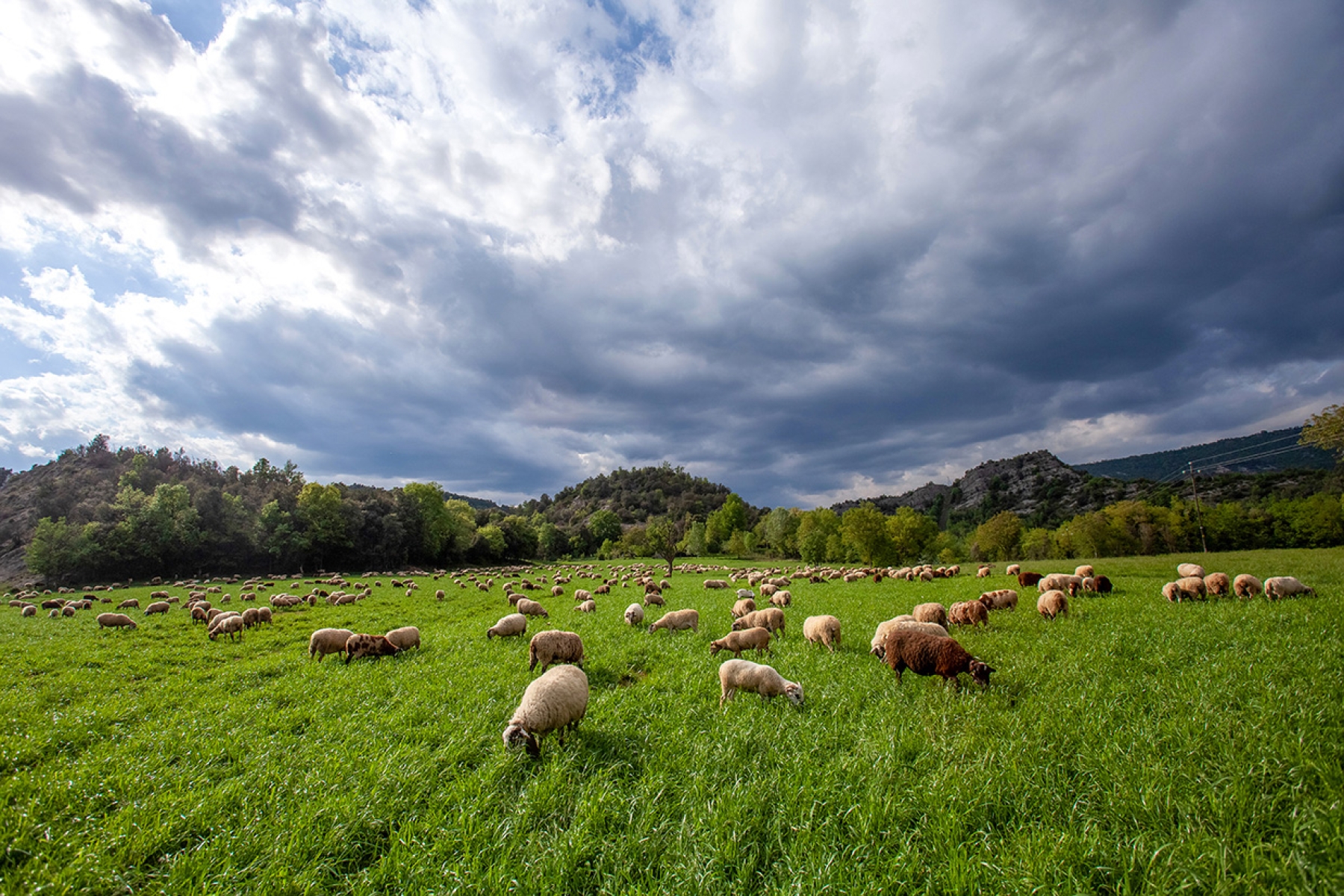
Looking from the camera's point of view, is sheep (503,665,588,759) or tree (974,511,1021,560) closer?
sheep (503,665,588,759)

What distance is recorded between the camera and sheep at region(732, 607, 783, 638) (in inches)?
556

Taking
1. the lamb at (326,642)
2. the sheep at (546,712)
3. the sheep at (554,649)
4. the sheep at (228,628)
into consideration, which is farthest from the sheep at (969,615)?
the sheep at (228,628)

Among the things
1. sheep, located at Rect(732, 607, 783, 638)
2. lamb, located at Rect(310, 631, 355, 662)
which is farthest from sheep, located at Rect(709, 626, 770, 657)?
lamb, located at Rect(310, 631, 355, 662)

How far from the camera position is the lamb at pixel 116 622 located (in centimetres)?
1927

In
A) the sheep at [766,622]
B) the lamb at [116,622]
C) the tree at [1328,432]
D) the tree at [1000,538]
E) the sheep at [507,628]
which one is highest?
the tree at [1328,432]

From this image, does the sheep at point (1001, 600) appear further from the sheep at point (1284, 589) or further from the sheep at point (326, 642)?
the sheep at point (326, 642)

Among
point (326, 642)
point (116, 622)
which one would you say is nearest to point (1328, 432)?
point (326, 642)

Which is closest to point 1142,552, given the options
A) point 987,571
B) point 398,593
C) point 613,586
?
point 987,571

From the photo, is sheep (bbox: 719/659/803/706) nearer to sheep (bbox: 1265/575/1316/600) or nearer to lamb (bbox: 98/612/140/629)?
sheep (bbox: 1265/575/1316/600)

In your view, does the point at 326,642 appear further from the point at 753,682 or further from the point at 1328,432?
the point at 1328,432

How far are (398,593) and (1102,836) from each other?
4020cm

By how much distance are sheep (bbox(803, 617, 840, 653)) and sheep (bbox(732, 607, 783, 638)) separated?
1444 millimetres

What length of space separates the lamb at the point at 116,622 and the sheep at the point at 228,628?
5693 millimetres

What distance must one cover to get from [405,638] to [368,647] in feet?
3.51
